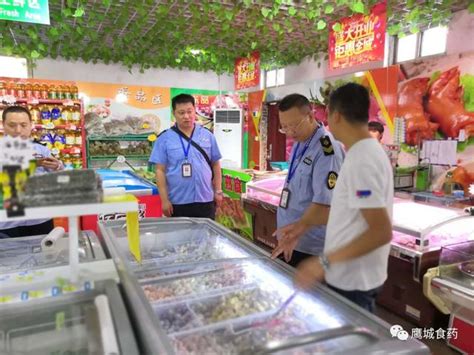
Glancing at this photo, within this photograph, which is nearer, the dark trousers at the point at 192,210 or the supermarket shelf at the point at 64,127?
the dark trousers at the point at 192,210

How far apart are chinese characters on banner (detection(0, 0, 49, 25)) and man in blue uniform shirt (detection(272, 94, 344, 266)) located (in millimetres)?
3414

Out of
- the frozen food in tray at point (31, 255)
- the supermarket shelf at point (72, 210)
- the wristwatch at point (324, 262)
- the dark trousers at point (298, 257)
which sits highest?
the supermarket shelf at point (72, 210)

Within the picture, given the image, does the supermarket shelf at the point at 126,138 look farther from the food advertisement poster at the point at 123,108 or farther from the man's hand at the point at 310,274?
the man's hand at the point at 310,274

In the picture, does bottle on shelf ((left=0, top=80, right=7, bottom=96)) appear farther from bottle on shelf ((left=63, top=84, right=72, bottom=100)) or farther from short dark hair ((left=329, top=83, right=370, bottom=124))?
short dark hair ((left=329, top=83, right=370, bottom=124))

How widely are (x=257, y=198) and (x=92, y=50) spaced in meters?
5.63

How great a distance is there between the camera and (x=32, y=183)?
45.4 inches

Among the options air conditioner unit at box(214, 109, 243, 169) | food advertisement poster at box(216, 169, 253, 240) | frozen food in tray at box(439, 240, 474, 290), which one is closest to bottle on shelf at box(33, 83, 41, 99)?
food advertisement poster at box(216, 169, 253, 240)

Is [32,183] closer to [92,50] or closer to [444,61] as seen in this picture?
[444,61]

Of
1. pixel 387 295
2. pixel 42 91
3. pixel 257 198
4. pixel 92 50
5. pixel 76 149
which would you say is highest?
pixel 92 50

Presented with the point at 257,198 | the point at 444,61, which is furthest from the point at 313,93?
the point at 257,198

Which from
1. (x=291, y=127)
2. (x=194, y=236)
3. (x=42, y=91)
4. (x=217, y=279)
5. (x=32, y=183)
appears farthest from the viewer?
(x=42, y=91)

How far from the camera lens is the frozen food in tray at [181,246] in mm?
2199

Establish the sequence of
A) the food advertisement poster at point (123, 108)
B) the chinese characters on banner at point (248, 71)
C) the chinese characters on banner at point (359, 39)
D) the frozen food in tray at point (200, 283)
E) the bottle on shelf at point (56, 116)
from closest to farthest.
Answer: the frozen food in tray at point (200, 283) < the chinese characters on banner at point (359, 39) < the bottle on shelf at point (56, 116) < the chinese characters on banner at point (248, 71) < the food advertisement poster at point (123, 108)

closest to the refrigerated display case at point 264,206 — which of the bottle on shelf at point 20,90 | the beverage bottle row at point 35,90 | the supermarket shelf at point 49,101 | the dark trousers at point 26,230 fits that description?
the dark trousers at point 26,230
